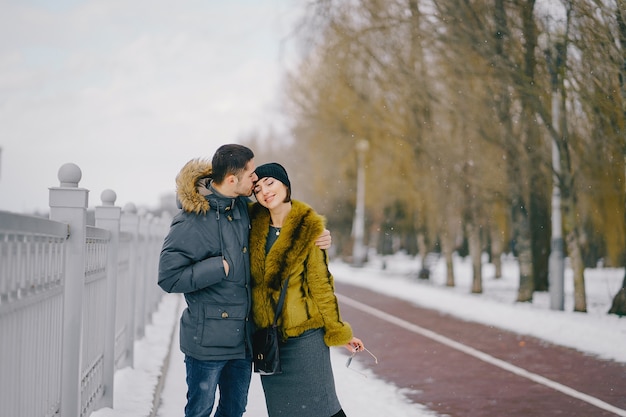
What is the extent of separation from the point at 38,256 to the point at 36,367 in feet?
1.72

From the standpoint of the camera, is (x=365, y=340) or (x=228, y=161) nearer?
(x=228, y=161)

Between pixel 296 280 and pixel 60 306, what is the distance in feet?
4.20

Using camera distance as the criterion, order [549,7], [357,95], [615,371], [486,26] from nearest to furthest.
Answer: [615,371] < [549,7] < [486,26] < [357,95]

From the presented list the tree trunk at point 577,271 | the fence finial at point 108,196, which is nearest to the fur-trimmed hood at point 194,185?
the fence finial at point 108,196

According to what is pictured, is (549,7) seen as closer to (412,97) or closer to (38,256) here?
(412,97)

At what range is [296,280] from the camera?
4633 millimetres

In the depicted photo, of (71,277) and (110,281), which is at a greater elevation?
(71,277)

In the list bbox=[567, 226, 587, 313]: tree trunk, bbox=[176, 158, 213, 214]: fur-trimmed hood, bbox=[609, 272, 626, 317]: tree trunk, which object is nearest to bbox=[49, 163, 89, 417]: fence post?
bbox=[176, 158, 213, 214]: fur-trimmed hood

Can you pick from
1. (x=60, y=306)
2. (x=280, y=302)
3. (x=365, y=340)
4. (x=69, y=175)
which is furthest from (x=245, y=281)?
(x=365, y=340)

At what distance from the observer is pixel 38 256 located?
4.01 m

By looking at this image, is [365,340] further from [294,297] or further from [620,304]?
[294,297]

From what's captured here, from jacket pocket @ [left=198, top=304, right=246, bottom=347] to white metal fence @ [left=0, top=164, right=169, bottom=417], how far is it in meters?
0.77

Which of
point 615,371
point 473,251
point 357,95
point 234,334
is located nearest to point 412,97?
point 357,95

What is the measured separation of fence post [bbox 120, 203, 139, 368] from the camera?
29.1 feet
